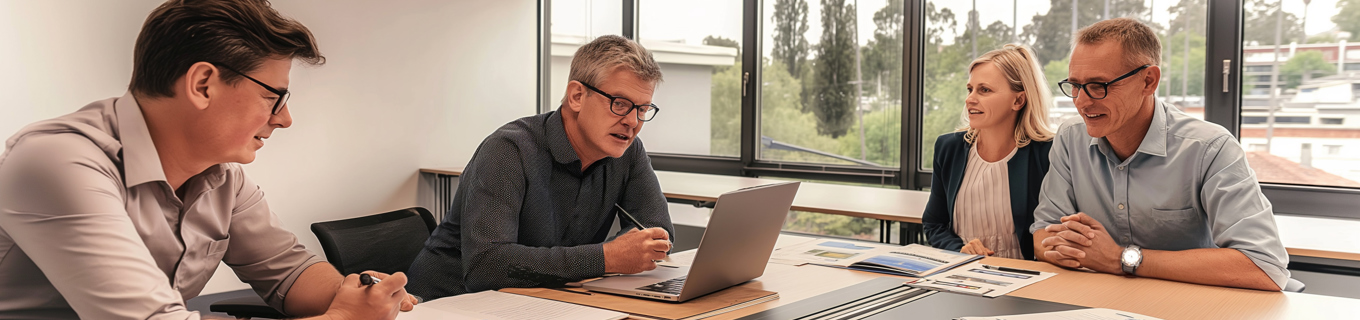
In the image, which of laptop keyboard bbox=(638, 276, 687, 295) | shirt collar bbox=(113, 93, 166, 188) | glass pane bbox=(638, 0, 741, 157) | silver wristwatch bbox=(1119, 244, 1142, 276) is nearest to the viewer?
shirt collar bbox=(113, 93, 166, 188)

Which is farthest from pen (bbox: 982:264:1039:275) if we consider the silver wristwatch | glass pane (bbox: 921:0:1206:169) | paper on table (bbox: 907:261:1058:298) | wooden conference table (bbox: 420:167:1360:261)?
glass pane (bbox: 921:0:1206:169)

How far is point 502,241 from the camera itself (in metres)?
1.77

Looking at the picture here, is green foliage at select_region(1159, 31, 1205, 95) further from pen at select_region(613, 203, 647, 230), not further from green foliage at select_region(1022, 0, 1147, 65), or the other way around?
pen at select_region(613, 203, 647, 230)

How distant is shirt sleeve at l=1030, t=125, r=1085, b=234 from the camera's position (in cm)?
212

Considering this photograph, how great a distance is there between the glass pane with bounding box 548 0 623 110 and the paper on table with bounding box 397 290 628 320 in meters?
4.16

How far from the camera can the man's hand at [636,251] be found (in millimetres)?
1724

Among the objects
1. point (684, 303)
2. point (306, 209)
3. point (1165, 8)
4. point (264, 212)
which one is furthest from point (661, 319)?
point (306, 209)

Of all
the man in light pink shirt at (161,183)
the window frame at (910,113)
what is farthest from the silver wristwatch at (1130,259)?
the window frame at (910,113)

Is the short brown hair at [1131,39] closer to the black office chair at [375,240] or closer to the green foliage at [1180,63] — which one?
the black office chair at [375,240]

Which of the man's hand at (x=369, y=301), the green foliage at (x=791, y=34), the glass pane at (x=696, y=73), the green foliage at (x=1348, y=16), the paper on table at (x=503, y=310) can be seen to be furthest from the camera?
the glass pane at (x=696, y=73)

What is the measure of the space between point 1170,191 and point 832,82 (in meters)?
2.86

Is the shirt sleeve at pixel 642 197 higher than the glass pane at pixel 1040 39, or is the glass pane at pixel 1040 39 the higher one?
the glass pane at pixel 1040 39

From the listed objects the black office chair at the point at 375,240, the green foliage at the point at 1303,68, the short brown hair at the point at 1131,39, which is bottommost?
the black office chair at the point at 375,240

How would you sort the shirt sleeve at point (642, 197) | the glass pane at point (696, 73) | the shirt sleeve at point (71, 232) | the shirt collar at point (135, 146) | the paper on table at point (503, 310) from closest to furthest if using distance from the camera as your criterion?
the shirt sleeve at point (71, 232) → the shirt collar at point (135, 146) → the paper on table at point (503, 310) → the shirt sleeve at point (642, 197) → the glass pane at point (696, 73)
